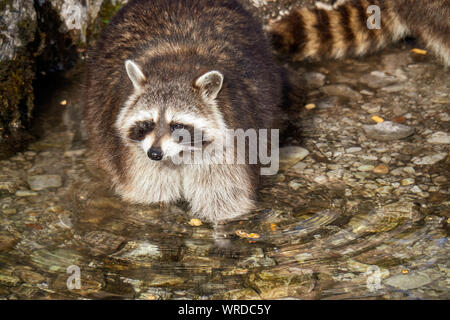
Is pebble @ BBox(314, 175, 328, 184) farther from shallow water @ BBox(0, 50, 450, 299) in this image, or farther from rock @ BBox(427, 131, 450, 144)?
rock @ BBox(427, 131, 450, 144)

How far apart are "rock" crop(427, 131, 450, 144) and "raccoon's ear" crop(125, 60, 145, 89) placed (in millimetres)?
2092

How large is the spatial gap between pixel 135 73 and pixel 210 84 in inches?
17.1

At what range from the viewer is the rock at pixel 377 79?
5.36 m

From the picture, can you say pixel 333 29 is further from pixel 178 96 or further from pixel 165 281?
pixel 165 281

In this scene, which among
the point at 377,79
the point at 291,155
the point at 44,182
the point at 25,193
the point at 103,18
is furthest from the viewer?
the point at 103,18

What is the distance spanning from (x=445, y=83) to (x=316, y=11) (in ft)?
3.90

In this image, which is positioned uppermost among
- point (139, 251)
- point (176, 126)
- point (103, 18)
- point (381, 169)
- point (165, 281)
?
point (103, 18)

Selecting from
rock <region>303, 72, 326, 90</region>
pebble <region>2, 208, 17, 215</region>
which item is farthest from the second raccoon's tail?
pebble <region>2, 208, 17, 215</region>

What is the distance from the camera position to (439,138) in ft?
15.0

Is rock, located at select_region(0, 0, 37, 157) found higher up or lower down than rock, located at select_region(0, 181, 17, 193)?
higher up

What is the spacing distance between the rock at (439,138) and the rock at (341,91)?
2.51 feet

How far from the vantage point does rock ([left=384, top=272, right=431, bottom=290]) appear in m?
3.25

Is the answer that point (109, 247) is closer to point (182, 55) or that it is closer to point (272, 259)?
point (272, 259)

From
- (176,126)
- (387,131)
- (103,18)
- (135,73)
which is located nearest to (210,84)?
(176,126)
